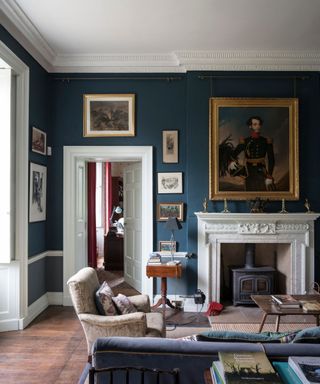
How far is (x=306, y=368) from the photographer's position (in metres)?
1.39

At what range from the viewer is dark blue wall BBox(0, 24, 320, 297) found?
15.6 ft

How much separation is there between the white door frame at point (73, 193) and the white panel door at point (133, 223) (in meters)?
0.36

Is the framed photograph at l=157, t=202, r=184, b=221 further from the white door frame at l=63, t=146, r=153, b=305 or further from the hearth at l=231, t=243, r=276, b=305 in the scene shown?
the hearth at l=231, t=243, r=276, b=305

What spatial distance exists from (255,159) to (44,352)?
360 cm

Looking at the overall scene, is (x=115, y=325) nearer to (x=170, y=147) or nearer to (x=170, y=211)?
(x=170, y=211)

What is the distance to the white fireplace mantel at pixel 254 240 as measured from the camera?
4.68m

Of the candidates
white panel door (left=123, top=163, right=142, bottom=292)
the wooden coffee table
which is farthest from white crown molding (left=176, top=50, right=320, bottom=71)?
the wooden coffee table

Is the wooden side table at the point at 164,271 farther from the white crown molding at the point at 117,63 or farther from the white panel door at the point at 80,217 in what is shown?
the white crown molding at the point at 117,63

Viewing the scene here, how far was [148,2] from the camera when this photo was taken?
3443mm

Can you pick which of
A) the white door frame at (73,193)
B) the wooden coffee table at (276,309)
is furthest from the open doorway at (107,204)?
the wooden coffee table at (276,309)

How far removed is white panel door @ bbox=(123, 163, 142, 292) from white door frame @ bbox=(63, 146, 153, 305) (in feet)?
1.17

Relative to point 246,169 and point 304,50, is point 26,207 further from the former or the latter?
point 304,50

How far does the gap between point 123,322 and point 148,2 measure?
3.13 metres

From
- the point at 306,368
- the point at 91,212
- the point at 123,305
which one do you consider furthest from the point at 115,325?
the point at 91,212
